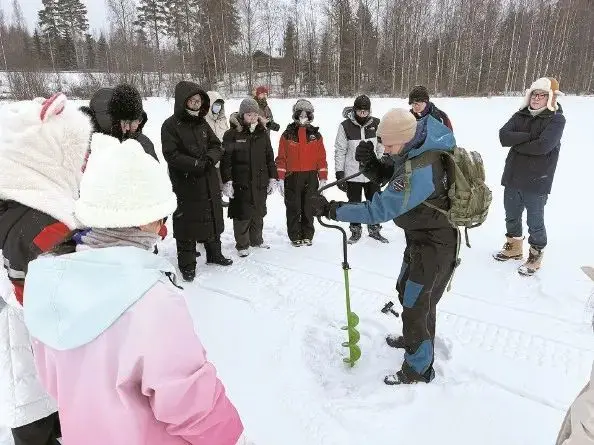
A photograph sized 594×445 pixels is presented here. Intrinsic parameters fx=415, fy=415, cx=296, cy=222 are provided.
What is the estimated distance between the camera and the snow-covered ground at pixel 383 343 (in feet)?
8.14

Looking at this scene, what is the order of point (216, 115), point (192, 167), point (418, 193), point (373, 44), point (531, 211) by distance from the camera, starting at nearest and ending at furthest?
point (418, 193) → point (192, 167) → point (531, 211) → point (216, 115) → point (373, 44)

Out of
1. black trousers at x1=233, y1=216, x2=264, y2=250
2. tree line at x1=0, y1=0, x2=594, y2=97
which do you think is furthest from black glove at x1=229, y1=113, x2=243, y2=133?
tree line at x1=0, y1=0, x2=594, y2=97

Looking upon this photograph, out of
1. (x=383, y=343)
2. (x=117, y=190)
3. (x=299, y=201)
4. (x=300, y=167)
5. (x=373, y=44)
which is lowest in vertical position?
(x=383, y=343)

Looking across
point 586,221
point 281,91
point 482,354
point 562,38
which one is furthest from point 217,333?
point 562,38

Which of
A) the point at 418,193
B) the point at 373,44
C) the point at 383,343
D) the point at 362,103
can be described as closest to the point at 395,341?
the point at 383,343

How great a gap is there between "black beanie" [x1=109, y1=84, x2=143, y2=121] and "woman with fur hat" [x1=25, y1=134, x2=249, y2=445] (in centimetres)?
252

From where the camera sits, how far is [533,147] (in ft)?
13.3

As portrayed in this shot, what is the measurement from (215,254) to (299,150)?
1521mm

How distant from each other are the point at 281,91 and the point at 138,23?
10.1 m

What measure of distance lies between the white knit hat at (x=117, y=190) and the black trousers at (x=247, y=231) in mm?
3485

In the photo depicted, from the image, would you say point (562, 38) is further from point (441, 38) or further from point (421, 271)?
point (421, 271)

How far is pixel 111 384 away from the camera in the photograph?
3.79 feet

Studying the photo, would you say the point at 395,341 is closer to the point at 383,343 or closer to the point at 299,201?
the point at 383,343

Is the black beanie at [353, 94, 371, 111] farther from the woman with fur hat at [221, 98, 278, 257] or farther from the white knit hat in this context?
the white knit hat
